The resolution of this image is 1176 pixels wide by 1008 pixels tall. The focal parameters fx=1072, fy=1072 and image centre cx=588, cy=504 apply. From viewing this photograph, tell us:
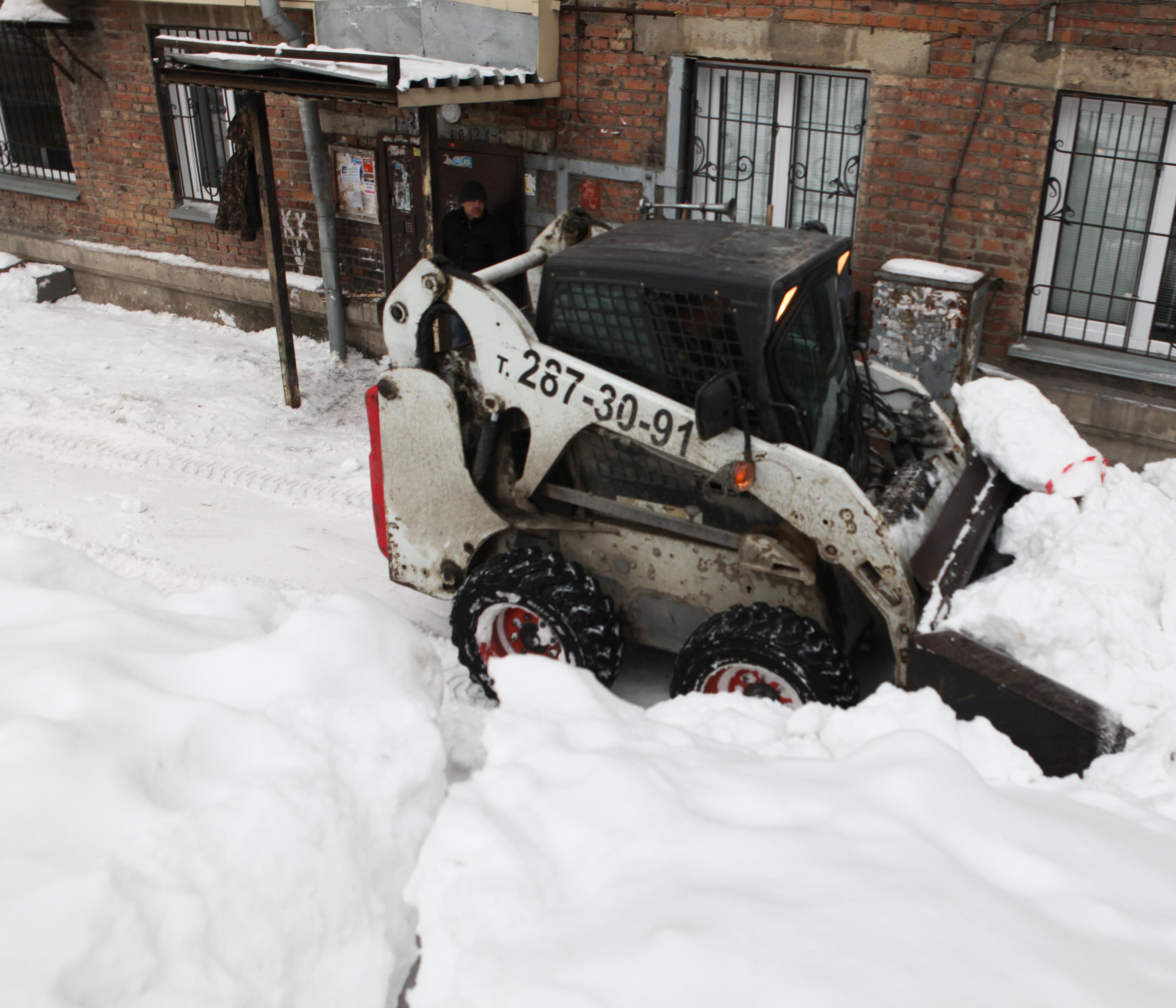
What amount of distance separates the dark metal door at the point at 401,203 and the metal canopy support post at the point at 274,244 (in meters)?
1.08

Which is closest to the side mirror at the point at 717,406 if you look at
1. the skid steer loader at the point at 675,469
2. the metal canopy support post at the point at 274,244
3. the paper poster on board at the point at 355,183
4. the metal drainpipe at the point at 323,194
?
the skid steer loader at the point at 675,469

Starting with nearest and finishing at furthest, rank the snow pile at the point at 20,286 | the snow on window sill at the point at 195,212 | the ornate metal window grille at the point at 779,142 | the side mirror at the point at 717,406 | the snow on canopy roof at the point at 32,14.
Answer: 1. the side mirror at the point at 717,406
2. the ornate metal window grille at the point at 779,142
3. the snow on canopy roof at the point at 32,14
4. the snow on window sill at the point at 195,212
5. the snow pile at the point at 20,286

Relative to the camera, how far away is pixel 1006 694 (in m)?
3.51

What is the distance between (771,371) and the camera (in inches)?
158

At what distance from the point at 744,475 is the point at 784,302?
66 centimetres

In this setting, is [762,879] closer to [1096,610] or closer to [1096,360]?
[1096,610]

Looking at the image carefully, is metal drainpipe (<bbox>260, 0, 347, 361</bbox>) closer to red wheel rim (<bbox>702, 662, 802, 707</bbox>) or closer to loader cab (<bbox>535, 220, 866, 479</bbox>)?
loader cab (<bbox>535, 220, 866, 479</bbox>)

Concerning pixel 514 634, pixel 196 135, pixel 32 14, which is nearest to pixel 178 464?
pixel 514 634

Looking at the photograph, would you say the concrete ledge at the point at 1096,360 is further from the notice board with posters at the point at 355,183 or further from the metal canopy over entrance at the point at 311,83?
the notice board with posters at the point at 355,183

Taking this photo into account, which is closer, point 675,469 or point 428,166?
point 675,469

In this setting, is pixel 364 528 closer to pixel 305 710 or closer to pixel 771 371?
pixel 771 371

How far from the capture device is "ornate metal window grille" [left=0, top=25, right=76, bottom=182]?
10969mm

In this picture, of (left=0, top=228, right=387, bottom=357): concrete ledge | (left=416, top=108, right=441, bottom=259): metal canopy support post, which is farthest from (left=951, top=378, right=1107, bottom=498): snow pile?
(left=0, top=228, right=387, bottom=357): concrete ledge

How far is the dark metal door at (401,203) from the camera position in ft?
28.9
